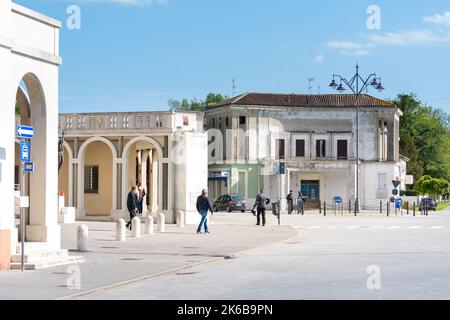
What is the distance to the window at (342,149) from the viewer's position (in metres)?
82.1

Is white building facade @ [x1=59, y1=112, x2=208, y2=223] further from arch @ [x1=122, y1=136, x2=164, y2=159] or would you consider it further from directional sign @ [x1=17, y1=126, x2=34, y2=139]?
directional sign @ [x1=17, y1=126, x2=34, y2=139]

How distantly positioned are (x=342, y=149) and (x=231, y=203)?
15.0m

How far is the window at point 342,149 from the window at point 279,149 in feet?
16.0

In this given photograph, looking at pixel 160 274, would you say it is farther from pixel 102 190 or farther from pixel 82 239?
pixel 102 190

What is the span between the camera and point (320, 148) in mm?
82375

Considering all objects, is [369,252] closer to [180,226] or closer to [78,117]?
[180,226]

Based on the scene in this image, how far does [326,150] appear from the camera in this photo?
270 ft

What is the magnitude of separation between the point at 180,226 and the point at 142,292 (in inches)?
954

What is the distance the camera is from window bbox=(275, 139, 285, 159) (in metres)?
82.0

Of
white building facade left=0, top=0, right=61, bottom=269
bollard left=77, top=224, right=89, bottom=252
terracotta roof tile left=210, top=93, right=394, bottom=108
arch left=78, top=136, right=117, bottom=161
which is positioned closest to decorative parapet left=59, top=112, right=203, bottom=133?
arch left=78, top=136, right=117, bottom=161

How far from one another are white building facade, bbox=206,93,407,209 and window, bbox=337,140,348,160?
9cm

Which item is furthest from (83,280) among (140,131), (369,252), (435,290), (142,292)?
(140,131)

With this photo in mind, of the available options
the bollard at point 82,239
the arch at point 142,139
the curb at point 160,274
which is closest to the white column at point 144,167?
the arch at point 142,139
